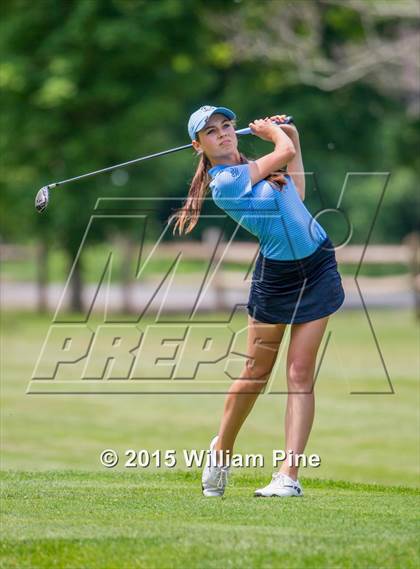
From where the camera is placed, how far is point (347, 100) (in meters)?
33.2

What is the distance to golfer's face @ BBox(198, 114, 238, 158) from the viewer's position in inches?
268

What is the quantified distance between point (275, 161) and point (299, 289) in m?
0.66

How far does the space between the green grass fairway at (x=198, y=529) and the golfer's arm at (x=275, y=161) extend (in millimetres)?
1608

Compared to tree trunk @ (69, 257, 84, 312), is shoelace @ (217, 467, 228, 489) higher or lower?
higher

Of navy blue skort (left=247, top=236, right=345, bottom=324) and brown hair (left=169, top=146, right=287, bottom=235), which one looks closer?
navy blue skort (left=247, top=236, right=345, bottom=324)

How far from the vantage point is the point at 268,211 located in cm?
666

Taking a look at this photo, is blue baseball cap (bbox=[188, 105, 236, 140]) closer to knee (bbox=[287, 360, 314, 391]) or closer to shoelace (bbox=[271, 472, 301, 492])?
knee (bbox=[287, 360, 314, 391])

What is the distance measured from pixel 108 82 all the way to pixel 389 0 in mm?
7707

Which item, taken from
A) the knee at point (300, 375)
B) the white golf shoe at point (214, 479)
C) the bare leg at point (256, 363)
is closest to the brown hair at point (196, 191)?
the bare leg at point (256, 363)

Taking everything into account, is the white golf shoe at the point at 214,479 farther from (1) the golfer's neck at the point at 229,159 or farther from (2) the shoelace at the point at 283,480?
(1) the golfer's neck at the point at 229,159

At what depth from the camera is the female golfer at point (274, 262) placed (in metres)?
6.66

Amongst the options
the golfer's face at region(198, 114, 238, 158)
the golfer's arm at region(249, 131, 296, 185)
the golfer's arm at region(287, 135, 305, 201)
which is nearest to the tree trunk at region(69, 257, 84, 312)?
the golfer's arm at region(287, 135, 305, 201)

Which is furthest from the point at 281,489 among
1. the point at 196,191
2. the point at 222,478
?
the point at 196,191

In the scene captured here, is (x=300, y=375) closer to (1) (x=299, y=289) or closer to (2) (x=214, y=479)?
(1) (x=299, y=289)
